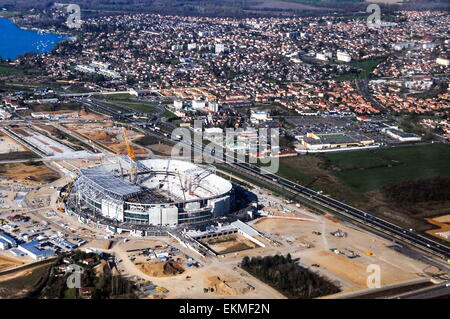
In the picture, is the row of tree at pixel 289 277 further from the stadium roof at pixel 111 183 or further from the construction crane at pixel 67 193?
the construction crane at pixel 67 193

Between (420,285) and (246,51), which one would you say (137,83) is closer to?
(246,51)

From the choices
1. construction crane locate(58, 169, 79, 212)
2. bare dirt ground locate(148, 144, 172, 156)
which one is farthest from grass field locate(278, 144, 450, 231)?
construction crane locate(58, 169, 79, 212)

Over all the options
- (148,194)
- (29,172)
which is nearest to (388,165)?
(148,194)

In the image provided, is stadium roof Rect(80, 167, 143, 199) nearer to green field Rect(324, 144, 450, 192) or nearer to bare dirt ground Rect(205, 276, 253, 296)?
bare dirt ground Rect(205, 276, 253, 296)

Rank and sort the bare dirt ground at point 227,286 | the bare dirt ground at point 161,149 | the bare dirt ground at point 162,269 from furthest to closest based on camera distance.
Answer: the bare dirt ground at point 161,149, the bare dirt ground at point 162,269, the bare dirt ground at point 227,286

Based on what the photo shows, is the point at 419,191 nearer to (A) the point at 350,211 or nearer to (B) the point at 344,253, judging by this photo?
(A) the point at 350,211

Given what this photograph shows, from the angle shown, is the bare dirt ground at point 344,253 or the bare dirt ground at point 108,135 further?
the bare dirt ground at point 108,135

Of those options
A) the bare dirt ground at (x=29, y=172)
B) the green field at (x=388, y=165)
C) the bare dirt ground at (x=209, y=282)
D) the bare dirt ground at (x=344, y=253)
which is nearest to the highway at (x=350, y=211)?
the bare dirt ground at (x=344, y=253)

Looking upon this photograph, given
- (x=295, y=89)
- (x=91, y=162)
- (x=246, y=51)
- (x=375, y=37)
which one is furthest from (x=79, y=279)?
(x=375, y=37)
